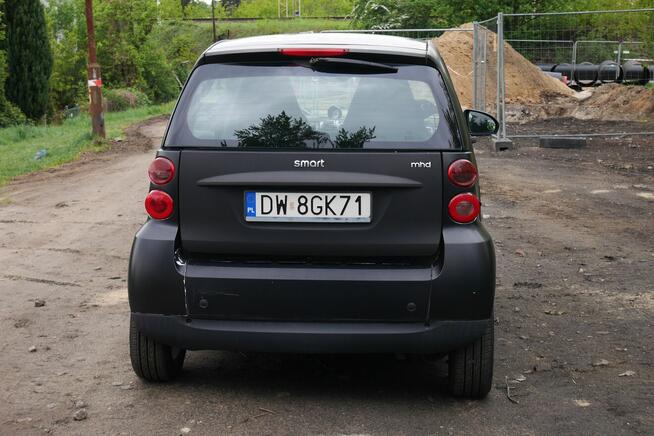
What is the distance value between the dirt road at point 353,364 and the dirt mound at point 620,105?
14.3 metres

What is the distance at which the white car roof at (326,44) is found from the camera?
4.46 m

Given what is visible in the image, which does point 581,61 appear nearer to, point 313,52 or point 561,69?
point 561,69

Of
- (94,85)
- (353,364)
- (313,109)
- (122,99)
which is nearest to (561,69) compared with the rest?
(94,85)

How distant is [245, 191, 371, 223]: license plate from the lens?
4.22 m

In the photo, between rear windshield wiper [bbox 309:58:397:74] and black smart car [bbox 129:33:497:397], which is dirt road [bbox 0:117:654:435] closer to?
black smart car [bbox 129:33:497:397]

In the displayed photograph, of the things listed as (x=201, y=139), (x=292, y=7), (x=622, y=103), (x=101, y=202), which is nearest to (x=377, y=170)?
(x=201, y=139)

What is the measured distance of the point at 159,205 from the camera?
436 centimetres

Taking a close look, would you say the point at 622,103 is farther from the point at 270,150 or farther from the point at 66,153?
the point at 270,150

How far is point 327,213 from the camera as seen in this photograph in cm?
423

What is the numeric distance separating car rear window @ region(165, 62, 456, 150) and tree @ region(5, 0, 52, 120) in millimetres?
30842

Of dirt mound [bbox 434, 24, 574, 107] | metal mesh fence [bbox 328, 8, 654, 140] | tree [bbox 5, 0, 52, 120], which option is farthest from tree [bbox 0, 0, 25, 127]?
dirt mound [bbox 434, 24, 574, 107]

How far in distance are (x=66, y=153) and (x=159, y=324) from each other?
1637cm

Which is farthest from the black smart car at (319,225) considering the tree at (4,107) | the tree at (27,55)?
the tree at (27,55)

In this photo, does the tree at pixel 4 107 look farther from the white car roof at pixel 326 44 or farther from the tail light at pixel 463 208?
the tail light at pixel 463 208
